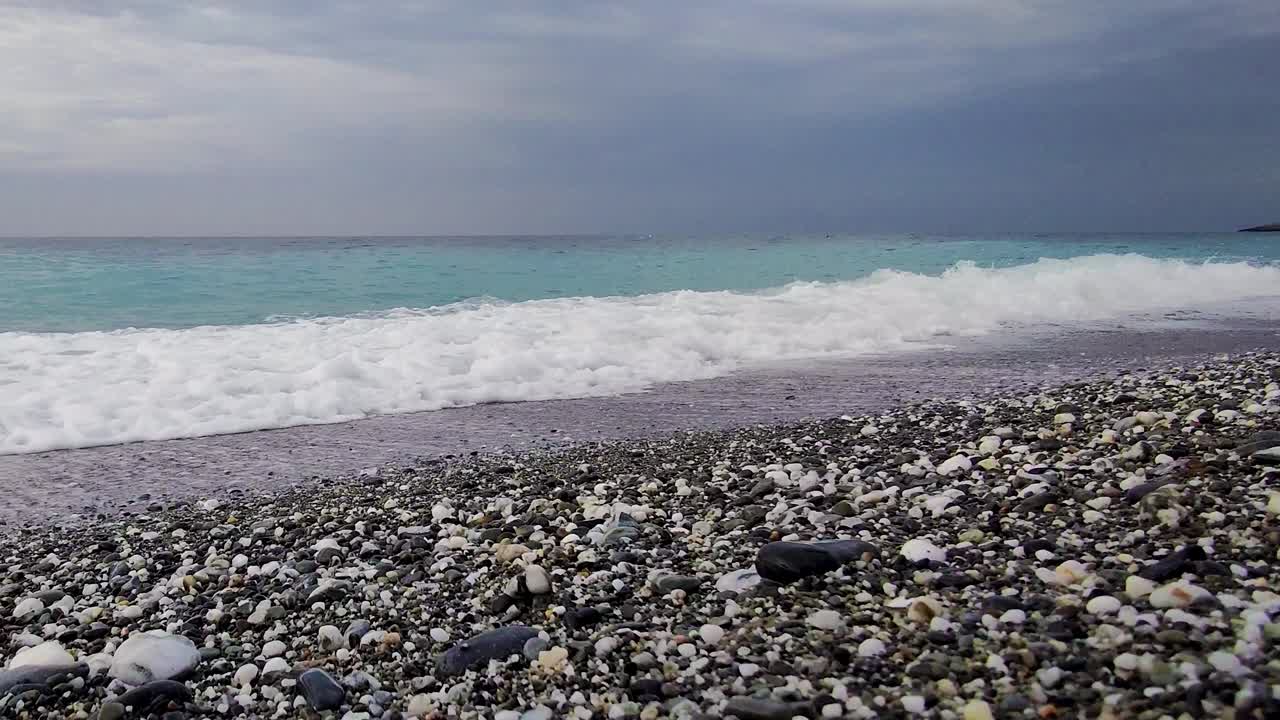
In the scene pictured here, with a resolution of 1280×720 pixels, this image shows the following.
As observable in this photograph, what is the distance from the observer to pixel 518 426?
6641mm

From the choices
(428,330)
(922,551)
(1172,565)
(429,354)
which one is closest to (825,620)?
(922,551)

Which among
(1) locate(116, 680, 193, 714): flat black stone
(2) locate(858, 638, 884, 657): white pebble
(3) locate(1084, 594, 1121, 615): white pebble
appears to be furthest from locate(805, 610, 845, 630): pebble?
(1) locate(116, 680, 193, 714): flat black stone

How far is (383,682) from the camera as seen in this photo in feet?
8.63

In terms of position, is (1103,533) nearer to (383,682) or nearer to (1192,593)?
(1192,593)

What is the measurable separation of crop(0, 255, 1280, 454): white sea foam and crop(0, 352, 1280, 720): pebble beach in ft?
8.63

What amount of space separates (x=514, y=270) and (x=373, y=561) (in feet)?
74.4

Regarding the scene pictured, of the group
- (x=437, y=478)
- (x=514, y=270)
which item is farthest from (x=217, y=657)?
(x=514, y=270)

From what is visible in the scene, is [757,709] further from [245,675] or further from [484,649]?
[245,675]

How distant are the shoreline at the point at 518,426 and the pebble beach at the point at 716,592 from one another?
63cm

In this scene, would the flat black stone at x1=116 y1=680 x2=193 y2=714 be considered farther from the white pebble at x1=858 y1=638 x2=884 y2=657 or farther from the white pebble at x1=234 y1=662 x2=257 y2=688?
the white pebble at x1=858 y1=638 x2=884 y2=657

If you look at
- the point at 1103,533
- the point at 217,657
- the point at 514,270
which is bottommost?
the point at 217,657

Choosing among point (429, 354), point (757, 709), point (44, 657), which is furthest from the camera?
point (429, 354)

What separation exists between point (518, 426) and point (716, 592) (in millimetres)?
3936

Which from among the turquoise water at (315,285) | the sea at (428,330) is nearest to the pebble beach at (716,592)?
the sea at (428,330)
